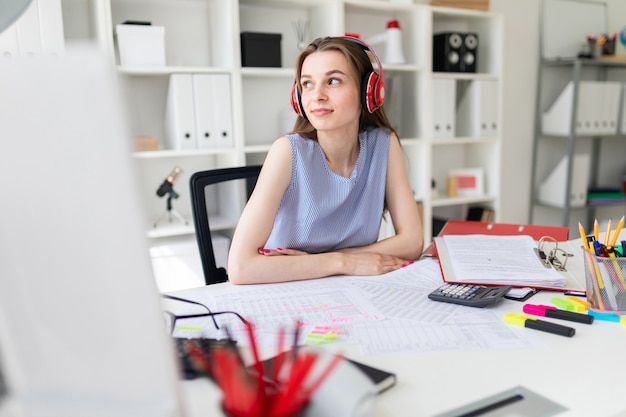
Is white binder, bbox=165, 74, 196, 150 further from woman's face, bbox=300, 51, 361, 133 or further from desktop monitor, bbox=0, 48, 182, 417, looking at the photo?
desktop monitor, bbox=0, 48, 182, 417

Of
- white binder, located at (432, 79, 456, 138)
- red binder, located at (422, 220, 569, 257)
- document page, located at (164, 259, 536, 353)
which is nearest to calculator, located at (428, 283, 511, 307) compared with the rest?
document page, located at (164, 259, 536, 353)

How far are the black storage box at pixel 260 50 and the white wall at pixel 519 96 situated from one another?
162cm

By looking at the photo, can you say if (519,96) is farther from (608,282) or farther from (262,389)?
(262,389)

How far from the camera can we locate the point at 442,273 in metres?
1.21

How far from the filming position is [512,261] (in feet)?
4.16

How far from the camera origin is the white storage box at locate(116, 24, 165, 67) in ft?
7.93

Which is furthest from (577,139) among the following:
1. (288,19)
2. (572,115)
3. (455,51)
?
(288,19)

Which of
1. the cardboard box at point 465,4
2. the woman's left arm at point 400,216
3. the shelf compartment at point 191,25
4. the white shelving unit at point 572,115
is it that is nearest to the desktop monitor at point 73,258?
the woman's left arm at point 400,216

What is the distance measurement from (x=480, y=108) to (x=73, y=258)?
322 centimetres

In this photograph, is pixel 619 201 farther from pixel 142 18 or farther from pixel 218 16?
pixel 142 18

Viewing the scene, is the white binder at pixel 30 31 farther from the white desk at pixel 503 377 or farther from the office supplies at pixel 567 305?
the office supplies at pixel 567 305

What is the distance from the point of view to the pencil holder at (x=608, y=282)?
39.4 inches

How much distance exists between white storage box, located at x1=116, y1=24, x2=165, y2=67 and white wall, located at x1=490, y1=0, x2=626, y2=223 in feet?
7.18

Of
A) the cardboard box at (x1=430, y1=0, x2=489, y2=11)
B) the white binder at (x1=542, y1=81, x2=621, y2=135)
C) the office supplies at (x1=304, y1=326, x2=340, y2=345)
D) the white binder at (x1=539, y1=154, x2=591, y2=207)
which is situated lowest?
the white binder at (x1=539, y1=154, x2=591, y2=207)
